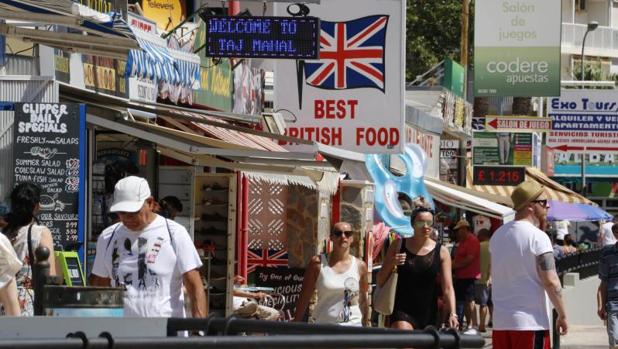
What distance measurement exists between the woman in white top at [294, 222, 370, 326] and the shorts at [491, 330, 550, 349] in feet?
5.23

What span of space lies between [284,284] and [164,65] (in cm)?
346

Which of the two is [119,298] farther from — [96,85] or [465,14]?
[465,14]

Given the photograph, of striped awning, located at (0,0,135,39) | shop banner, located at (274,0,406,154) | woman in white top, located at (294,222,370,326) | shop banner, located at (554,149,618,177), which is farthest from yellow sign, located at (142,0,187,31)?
shop banner, located at (554,149,618,177)

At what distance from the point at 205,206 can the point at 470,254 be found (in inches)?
178

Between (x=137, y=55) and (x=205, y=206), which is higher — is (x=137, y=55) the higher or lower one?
the higher one

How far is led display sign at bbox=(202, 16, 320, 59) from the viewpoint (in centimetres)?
1487

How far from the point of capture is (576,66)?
236 feet

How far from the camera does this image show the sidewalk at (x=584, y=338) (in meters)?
18.3

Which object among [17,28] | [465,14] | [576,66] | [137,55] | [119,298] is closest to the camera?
[119,298]

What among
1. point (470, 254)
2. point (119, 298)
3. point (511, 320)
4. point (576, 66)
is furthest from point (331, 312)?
point (576, 66)

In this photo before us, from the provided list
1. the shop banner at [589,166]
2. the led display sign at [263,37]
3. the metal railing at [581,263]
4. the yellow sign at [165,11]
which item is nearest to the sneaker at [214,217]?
the yellow sign at [165,11]

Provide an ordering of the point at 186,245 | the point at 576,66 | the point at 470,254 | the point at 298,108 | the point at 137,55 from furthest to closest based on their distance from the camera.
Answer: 1. the point at 576,66
2. the point at 470,254
3. the point at 298,108
4. the point at 137,55
5. the point at 186,245

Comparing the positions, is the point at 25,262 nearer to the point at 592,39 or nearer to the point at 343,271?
the point at 343,271

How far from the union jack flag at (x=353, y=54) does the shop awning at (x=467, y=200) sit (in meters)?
9.14
